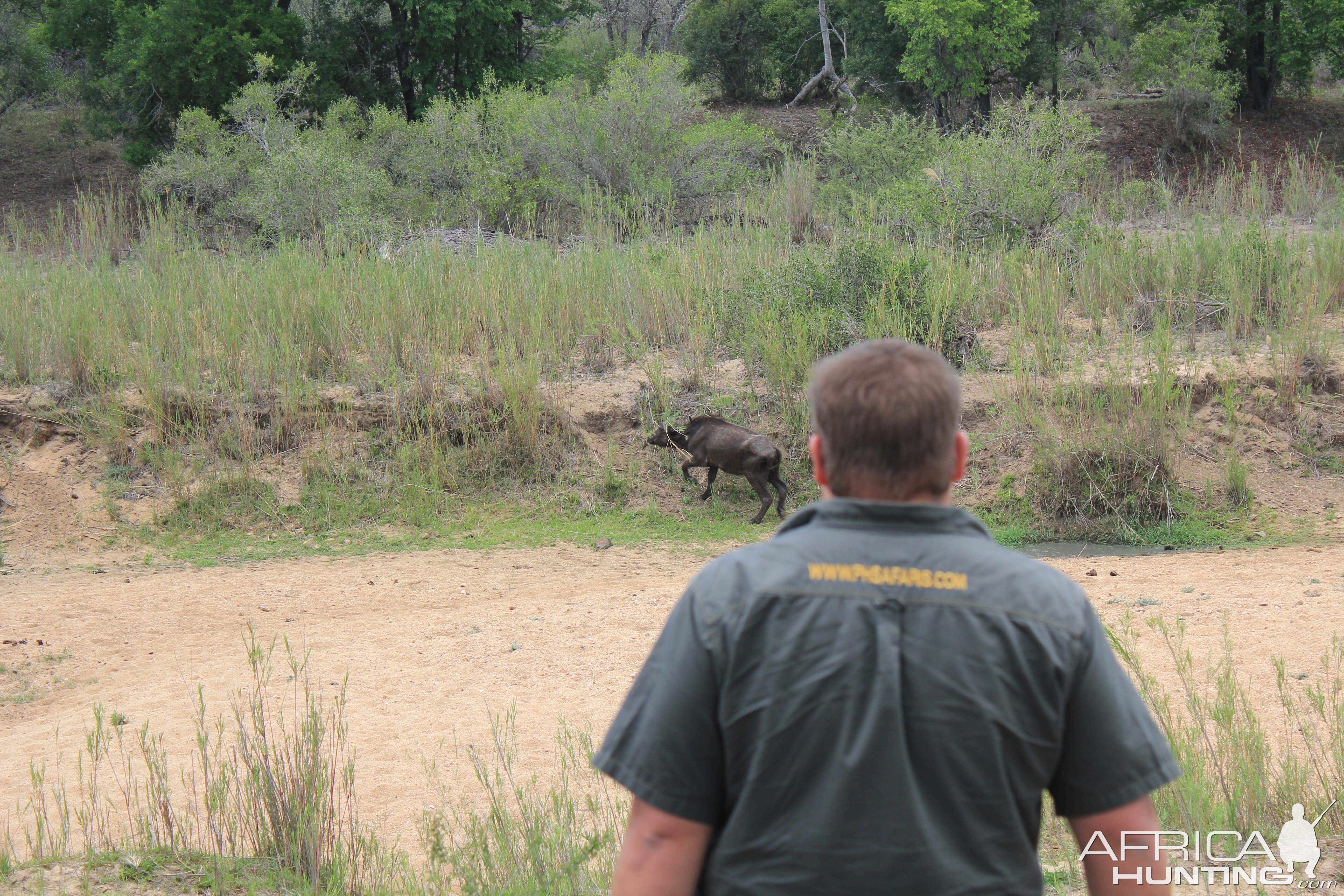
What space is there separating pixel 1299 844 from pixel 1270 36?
28569 millimetres

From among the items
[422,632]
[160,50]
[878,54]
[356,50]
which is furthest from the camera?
[878,54]

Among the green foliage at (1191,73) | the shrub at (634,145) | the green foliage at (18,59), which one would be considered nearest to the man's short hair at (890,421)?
the shrub at (634,145)

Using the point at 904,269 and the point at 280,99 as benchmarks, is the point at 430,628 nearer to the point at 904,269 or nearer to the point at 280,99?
the point at 904,269

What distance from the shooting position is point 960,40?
2406cm

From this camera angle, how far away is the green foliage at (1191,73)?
24.1 m

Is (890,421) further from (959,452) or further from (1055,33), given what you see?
(1055,33)

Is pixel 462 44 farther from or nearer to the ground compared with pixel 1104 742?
farther from the ground

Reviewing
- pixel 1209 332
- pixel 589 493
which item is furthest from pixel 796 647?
pixel 1209 332

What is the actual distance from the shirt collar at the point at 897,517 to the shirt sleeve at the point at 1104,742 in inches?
9.7

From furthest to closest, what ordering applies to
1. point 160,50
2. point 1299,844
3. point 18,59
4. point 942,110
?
1. point 942,110
2. point 18,59
3. point 160,50
4. point 1299,844

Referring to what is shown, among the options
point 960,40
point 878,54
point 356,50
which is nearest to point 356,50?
point 356,50

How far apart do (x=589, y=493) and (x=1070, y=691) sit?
26.3 ft

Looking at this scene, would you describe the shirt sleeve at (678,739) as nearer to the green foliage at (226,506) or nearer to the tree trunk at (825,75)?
the green foliage at (226,506)

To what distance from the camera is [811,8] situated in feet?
98.6
